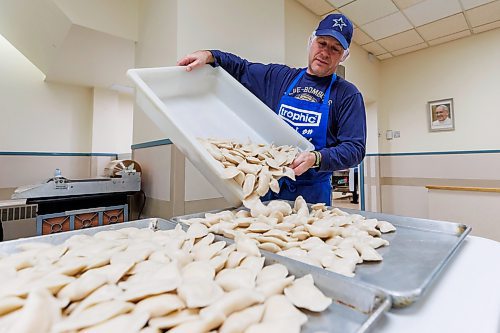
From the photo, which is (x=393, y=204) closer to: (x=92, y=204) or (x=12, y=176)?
(x=92, y=204)

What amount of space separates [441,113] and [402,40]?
1039 millimetres

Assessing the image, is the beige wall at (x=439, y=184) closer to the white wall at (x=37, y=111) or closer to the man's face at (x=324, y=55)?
the man's face at (x=324, y=55)

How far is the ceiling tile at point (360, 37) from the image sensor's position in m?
3.11

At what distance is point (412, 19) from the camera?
111 inches

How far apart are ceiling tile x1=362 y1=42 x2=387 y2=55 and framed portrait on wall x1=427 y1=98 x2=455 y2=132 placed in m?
0.93

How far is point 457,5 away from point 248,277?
3.42m

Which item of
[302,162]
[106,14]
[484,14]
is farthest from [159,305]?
[484,14]

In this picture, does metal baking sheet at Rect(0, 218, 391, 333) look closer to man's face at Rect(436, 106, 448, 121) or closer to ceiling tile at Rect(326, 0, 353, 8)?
ceiling tile at Rect(326, 0, 353, 8)

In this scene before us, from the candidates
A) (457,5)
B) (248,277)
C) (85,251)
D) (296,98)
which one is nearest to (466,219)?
(457,5)

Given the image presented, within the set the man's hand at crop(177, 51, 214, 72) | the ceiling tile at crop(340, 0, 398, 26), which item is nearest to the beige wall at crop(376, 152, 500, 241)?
the ceiling tile at crop(340, 0, 398, 26)

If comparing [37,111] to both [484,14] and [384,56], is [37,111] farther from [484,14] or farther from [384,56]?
[484,14]

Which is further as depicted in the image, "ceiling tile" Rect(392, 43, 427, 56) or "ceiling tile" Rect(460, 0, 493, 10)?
"ceiling tile" Rect(392, 43, 427, 56)

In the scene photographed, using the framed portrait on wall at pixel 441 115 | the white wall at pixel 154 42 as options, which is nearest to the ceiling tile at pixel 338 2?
the white wall at pixel 154 42

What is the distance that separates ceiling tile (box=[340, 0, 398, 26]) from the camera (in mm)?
2555
